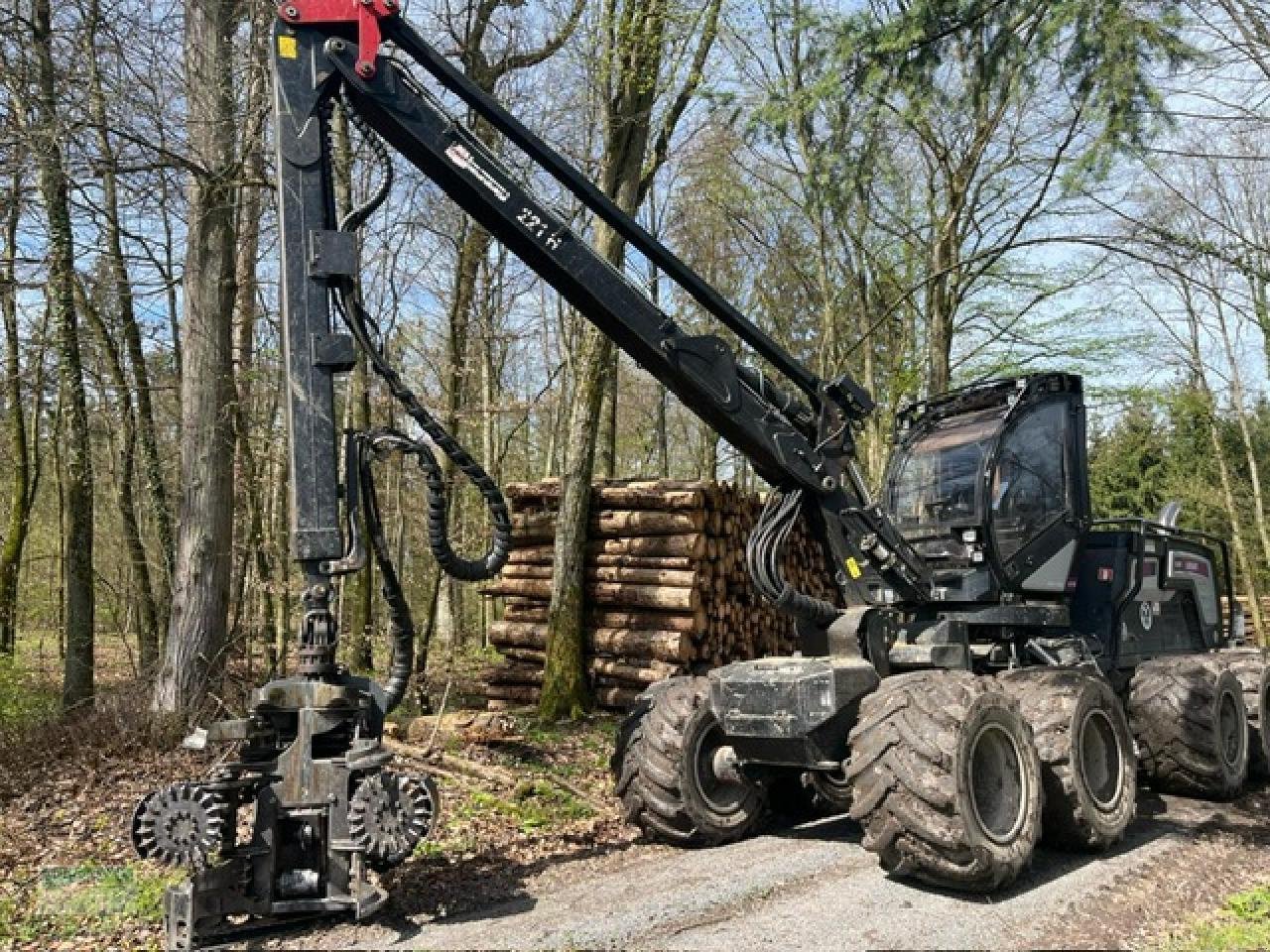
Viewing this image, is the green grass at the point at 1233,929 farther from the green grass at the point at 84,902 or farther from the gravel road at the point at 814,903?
the green grass at the point at 84,902

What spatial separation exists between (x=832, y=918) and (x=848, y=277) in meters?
17.5

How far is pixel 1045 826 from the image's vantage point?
19.1 feet

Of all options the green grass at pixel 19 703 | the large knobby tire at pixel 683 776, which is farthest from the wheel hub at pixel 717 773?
the green grass at pixel 19 703

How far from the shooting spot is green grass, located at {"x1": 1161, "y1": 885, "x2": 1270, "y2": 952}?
420 cm

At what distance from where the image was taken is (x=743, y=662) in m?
6.06

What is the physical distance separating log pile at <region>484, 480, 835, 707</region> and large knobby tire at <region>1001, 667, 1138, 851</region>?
4480 millimetres

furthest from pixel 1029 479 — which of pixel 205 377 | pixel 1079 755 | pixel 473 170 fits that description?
pixel 205 377

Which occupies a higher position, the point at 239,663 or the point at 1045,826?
the point at 239,663

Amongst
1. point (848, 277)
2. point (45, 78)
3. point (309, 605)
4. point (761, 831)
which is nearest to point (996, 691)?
point (761, 831)

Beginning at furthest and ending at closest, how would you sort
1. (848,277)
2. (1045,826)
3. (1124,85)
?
(848,277)
(1124,85)
(1045,826)

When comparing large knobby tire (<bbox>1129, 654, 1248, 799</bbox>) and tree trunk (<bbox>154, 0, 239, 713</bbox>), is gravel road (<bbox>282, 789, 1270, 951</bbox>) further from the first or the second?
tree trunk (<bbox>154, 0, 239, 713</bbox>)

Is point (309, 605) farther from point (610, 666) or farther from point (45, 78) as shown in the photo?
point (45, 78)

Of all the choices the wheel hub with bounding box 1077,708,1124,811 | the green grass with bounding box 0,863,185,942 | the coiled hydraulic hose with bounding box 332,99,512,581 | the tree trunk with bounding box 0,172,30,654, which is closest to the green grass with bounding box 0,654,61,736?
the tree trunk with bounding box 0,172,30,654

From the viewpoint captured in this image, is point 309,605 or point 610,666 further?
point 610,666
